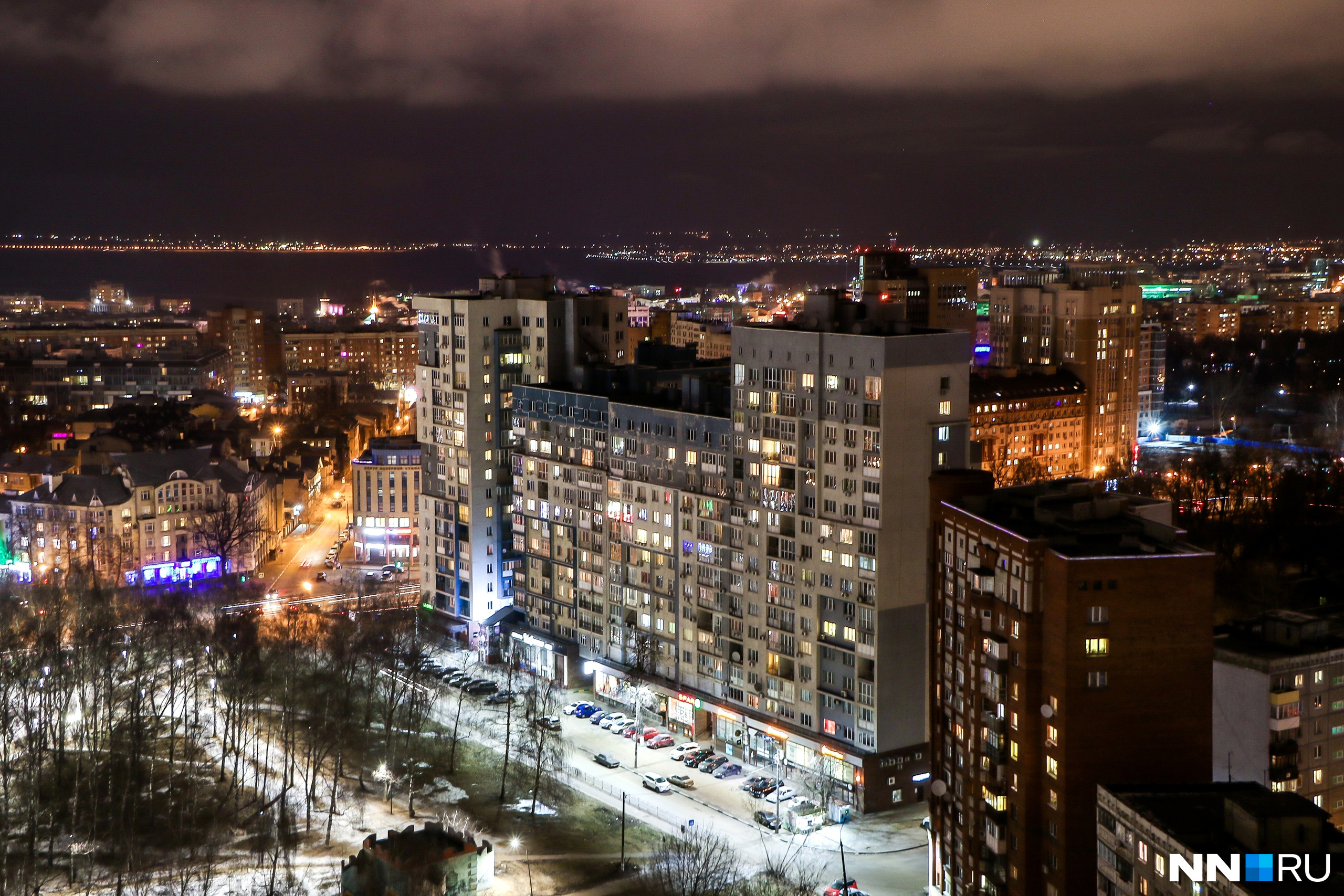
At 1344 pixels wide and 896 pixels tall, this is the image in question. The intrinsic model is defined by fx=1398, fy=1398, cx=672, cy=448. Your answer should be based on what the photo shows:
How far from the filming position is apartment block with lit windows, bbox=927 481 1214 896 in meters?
22.1

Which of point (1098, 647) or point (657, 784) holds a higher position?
point (1098, 647)

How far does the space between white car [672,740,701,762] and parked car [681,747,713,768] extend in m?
0.08

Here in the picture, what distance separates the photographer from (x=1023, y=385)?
59.2 meters

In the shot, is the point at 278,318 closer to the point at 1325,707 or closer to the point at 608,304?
the point at 608,304

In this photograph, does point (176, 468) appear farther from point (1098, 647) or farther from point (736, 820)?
point (1098, 647)

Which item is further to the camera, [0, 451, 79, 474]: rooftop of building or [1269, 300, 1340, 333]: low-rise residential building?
[1269, 300, 1340, 333]: low-rise residential building

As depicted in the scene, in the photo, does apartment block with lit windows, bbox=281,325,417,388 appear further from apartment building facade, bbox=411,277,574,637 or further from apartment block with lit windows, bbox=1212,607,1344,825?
apartment block with lit windows, bbox=1212,607,1344,825

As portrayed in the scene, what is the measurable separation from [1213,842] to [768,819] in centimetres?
1150

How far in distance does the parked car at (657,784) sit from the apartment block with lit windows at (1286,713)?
11.3 m

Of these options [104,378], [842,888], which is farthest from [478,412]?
[104,378]

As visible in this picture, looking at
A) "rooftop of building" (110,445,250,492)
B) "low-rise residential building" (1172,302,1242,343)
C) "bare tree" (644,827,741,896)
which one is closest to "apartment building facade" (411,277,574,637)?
"rooftop of building" (110,445,250,492)

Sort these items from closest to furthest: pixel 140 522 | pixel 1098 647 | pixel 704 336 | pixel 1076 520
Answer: pixel 1098 647 → pixel 1076 520 → pixel 140 522 → pixel 704 336

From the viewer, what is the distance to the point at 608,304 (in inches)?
1615

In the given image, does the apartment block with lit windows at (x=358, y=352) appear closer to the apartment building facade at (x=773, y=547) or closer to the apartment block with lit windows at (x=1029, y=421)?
the apartment block with lit windows at (x=1029, y=421)
